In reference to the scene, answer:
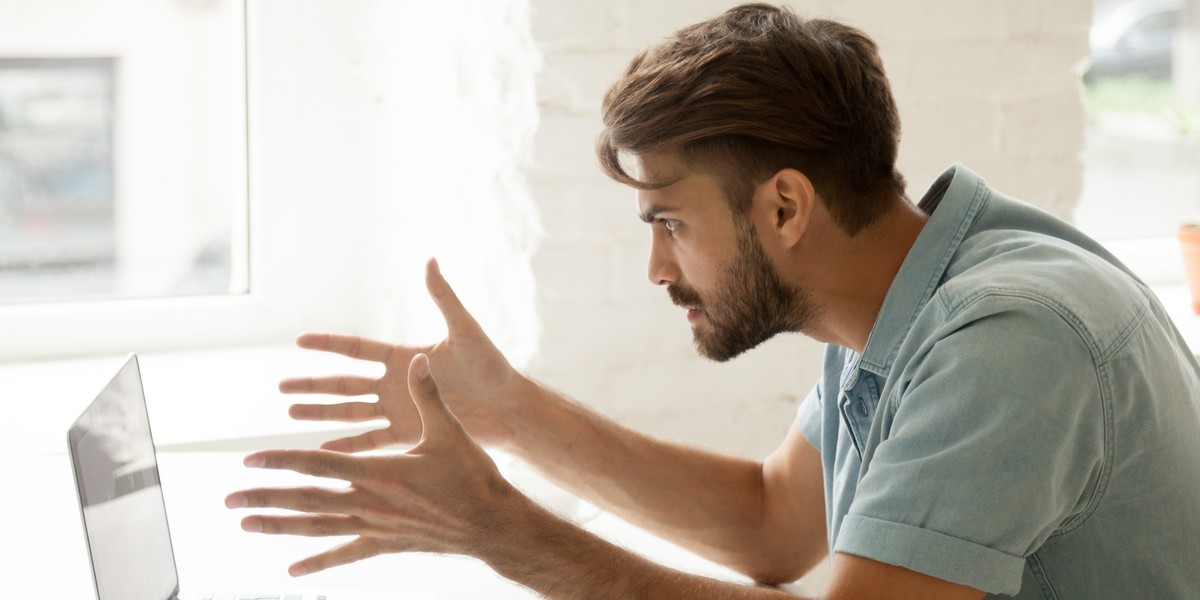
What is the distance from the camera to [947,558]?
838 mm

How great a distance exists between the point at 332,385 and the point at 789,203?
482mm

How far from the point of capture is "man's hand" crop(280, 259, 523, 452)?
1213mm

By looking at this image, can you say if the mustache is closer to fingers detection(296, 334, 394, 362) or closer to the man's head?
the man's head

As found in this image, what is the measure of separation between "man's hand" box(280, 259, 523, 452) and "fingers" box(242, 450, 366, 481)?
1.06 ft

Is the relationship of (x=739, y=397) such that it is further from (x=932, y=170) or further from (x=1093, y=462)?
(x=1093, y=462)

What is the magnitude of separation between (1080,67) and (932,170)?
0.90ft

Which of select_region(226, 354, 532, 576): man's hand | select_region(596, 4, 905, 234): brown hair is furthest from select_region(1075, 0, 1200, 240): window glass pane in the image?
select_region(226, 354, 532, 576): man's hand

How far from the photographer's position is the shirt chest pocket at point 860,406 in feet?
3.50

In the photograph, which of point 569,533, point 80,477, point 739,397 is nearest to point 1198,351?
point 739,397

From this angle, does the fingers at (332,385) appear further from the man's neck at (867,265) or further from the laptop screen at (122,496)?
the man's neck at (867,265)

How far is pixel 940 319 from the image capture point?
94cm

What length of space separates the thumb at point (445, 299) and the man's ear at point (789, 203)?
0.31m

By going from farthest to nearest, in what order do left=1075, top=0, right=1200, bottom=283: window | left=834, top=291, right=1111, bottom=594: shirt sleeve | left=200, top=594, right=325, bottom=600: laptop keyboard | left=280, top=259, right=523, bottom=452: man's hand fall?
left=1075, top=0, right=1200, bottom=283: window, left=280, top=259, right=523, bottom=452: man's hand, left=200, top=594, right=325, bottom=600: laptop keyboard, left=834, top=291, right=1111, bottom=594: shirt sleeve

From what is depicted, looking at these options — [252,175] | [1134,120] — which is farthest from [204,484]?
[1134,120]
